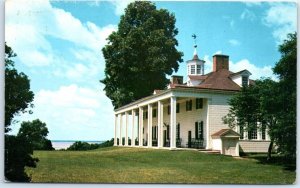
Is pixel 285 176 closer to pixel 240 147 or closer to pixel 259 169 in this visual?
pixel 259 169

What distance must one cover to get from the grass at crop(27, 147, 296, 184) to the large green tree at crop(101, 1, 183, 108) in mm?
1851

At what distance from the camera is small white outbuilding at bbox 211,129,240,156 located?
16906 mm

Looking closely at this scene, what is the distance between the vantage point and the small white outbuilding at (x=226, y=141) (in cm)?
1691

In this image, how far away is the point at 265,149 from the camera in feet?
54.0

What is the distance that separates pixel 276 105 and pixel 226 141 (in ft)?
6.06

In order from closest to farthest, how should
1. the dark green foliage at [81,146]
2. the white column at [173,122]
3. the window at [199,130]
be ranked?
the dark green foliage at [81,146] → the white column at [173,122] → the window at [199,130]

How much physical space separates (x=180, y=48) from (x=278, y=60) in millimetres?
2787

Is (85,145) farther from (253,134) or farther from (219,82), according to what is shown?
(253,134)

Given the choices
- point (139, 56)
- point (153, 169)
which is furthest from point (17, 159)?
point (139, 56)

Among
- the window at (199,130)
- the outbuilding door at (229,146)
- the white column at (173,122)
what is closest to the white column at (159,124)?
the white column at (173,122)

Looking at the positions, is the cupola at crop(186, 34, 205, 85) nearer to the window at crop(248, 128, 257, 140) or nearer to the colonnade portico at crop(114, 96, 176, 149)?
the colonnade portico at crop(114, 96, 176, 149)

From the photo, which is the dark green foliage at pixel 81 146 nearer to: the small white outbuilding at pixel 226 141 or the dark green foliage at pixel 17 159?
the dark green foliage at pixel 17 159

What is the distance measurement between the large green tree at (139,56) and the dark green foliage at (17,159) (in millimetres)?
2955

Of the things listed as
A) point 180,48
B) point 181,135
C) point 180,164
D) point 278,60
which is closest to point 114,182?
point 180,164
